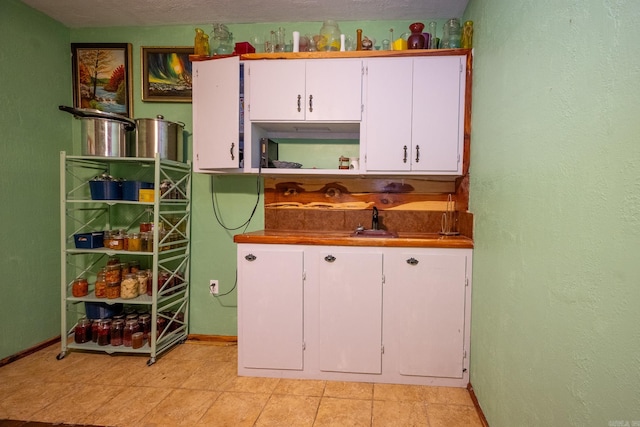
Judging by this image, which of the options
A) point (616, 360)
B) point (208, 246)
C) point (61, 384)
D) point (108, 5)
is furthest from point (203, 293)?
point (616, 360)

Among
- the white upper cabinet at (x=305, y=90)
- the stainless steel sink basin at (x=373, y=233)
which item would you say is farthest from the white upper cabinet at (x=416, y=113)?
the stainless steel sink basin at (x=373, y=233)

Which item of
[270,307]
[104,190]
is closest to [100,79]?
[104,190]

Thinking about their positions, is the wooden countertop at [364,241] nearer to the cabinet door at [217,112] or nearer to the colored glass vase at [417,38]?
the cabinet door at [217,112]

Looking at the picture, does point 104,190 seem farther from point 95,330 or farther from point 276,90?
point 276,90

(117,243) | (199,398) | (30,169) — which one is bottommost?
(199,398)

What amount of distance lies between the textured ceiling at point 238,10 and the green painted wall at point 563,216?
→ 2.71ft

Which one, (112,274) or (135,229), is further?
(135,229)

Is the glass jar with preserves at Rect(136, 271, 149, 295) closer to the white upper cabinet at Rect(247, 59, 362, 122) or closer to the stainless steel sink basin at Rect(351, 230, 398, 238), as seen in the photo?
the white upper cabinet at Rect(247, 59, 362, 122)

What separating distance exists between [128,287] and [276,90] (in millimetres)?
1870

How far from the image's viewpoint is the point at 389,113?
7.08 feet

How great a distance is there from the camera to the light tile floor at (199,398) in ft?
5.63

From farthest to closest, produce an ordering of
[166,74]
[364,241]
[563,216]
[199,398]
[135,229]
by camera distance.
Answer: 1. [135,229]
2. [166,74]
3. [364,241]
4. [199,398]
5. [563,216]

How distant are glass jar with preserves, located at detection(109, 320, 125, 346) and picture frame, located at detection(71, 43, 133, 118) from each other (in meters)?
1.76

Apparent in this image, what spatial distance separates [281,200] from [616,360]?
2.21 metres
